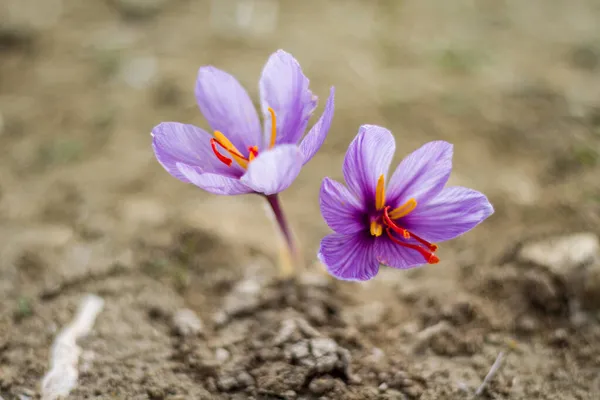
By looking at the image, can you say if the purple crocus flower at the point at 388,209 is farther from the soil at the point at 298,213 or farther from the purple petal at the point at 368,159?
the soil at the point at 298,213

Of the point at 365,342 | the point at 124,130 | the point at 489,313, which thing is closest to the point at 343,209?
the point at 365,342

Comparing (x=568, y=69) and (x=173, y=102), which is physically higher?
(x=568, y=69)

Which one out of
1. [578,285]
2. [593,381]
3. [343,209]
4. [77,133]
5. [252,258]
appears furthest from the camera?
[77,133]

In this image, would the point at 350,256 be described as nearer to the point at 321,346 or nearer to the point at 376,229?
the point at 376,229

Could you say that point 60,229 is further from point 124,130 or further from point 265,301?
point 265,301

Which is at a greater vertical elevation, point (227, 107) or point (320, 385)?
point (227, 107)

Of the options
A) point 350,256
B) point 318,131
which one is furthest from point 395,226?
point 318,131

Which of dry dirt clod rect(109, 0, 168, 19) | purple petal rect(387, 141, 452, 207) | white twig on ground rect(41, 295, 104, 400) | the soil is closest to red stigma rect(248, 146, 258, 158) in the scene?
purple petal rect(387, 141, 452, 207)
